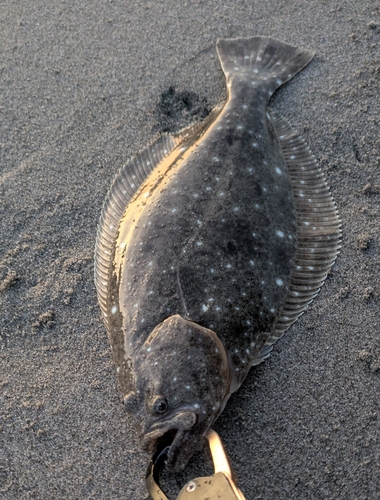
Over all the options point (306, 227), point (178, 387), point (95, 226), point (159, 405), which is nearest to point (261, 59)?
point (306, 227)

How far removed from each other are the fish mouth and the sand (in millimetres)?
296

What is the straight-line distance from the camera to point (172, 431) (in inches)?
101

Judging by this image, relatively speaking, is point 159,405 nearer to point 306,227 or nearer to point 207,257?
point 207,257

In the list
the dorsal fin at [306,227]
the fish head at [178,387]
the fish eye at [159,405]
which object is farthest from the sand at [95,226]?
the fish eye at [159,405]

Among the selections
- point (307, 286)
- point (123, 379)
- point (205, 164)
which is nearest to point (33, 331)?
point (123, 379)

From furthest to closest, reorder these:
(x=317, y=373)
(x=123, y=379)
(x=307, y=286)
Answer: (x=307, y=286)
(x=317, y=373)
(x=123, y=379)

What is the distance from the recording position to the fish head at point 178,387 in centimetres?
251

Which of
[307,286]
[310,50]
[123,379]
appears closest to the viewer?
[123,379]

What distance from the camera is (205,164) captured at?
3271 millimetres

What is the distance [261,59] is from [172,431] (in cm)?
316

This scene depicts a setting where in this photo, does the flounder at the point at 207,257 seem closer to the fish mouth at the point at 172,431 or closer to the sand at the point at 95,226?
the fish mouth at the point at 172,431

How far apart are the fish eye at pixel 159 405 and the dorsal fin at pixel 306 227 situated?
32.7 inches

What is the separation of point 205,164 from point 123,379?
1546mm

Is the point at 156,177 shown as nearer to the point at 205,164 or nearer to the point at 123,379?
the point at 205,164
